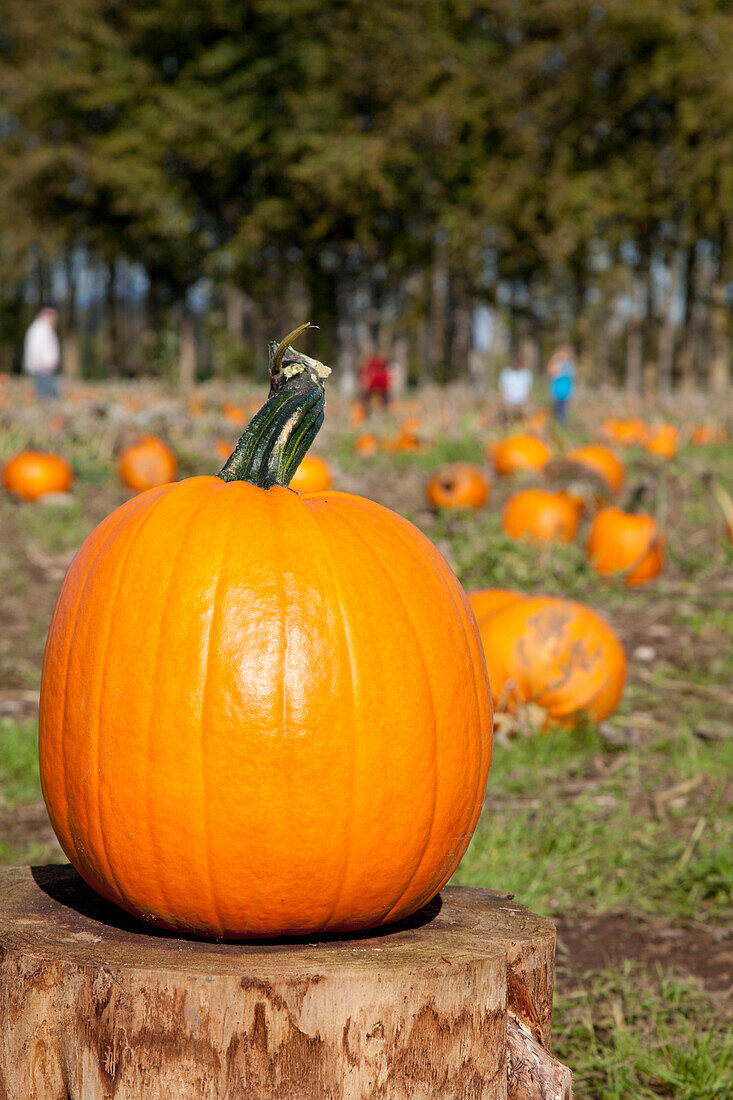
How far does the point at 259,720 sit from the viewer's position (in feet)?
5.31

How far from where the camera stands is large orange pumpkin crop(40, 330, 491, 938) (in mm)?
1625

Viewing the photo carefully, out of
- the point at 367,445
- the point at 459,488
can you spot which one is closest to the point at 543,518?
the point at 459,488

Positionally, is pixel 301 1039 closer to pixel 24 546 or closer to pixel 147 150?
pixel 24 546

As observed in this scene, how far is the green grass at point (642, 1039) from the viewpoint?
241 centimetres

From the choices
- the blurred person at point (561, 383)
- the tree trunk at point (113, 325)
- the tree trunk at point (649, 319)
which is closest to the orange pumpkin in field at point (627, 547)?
the blurred person at point (561, 383)

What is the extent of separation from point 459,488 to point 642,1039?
6877 mm

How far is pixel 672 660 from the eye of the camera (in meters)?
5.88

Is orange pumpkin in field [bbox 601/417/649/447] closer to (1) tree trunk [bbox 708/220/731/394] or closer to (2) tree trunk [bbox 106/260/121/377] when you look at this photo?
(1) tree trunk [bbox 708/220/731/394]

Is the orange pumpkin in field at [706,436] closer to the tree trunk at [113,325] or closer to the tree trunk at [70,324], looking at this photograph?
the tree trunk at [113,325]

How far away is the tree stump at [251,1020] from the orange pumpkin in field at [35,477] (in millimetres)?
8053

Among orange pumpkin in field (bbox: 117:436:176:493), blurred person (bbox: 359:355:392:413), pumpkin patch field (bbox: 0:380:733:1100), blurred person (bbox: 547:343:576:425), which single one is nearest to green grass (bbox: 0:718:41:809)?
pumpkin patch field (bbox: 0:380:733:1100)

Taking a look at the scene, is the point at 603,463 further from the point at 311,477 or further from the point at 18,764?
the point at 18,764

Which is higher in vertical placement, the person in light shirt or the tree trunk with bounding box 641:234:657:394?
the tree trunk with bounding box 641:234:657:394

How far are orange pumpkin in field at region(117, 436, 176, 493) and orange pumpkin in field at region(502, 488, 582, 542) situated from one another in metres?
3.39
